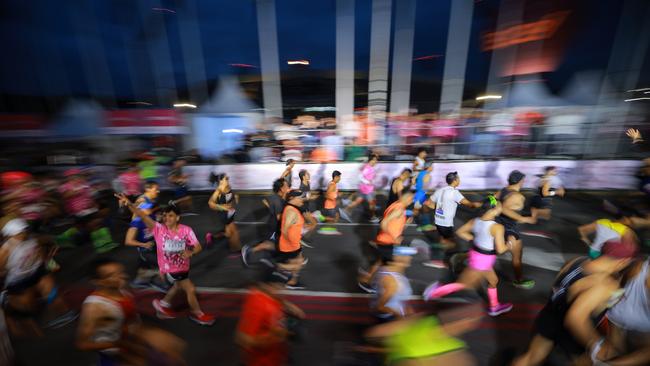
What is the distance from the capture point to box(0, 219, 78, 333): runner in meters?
3.59

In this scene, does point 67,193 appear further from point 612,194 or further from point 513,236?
point 612,194

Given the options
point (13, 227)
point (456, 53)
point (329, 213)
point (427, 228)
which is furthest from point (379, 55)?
point (13, 227)

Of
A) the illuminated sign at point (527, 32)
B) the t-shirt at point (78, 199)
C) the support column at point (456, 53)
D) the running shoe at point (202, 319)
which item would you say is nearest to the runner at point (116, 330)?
the running shoe at point (202, 319)

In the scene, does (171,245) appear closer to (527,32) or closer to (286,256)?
(286,256)

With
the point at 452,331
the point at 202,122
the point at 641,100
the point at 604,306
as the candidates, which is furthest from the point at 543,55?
the point at 202,122

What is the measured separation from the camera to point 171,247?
3678 mm

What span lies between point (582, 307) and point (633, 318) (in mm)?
632

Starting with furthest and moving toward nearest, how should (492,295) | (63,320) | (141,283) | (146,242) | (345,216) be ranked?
(345,216) → (141,283) → (146,242) → (63,320) → (492,295)

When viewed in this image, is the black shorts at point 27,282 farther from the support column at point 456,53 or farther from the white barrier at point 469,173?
the support column at point 456,53

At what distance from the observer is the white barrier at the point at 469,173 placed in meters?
9.65

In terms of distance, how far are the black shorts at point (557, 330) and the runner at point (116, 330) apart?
11.2 ft

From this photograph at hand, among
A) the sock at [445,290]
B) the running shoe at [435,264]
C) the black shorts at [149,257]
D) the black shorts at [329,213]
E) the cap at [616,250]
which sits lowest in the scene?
the running shoe at [435,264]

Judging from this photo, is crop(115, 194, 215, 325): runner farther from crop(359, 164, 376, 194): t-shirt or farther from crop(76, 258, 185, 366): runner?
crop(359, 164, 376, 194): t-shirt

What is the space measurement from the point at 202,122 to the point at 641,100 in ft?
61.4
